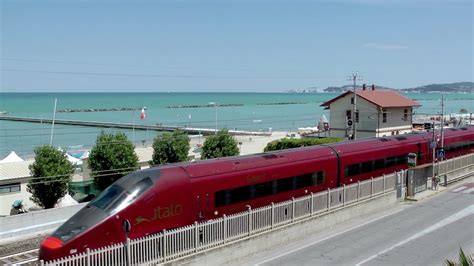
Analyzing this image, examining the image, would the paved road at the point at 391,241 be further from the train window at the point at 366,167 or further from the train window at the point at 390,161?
the train window at the point at 390,161

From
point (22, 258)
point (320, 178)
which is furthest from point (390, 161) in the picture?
point (22, 258)

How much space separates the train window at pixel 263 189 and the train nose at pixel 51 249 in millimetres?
8196

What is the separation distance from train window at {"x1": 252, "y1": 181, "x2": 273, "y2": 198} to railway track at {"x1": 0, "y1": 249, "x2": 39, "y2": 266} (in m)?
8.47

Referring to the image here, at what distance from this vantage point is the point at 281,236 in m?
17.9

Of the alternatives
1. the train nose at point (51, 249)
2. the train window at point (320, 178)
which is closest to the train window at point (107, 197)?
the train nose at point (51, 249)

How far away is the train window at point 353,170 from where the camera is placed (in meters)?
24.2

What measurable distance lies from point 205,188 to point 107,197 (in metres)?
3.57

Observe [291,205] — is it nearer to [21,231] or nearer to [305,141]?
[21,231]

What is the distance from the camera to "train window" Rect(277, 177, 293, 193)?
781 inches

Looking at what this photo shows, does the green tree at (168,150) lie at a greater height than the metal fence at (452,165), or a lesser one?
greater

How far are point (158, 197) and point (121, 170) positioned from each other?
1569 cm

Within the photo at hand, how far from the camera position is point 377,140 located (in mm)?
27516

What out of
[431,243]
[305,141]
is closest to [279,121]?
[305,141]

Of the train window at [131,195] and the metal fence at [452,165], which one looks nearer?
the train window at [131,195]
